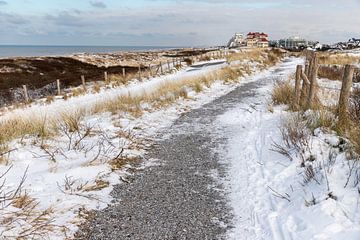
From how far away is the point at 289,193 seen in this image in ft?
15.5

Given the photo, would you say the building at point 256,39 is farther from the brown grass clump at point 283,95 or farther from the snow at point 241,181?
the snow at point 241,181

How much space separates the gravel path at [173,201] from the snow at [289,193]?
0.26m

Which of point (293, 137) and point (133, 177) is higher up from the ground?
point (293, 137)

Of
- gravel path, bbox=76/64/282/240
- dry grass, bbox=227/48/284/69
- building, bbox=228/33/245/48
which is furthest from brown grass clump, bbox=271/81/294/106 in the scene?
building, bbox=228/33/245/48

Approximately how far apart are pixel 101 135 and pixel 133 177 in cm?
230

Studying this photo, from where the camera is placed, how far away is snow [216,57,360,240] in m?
3.78

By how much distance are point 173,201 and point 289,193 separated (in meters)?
1.62

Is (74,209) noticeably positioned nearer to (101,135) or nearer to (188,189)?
(188,189)

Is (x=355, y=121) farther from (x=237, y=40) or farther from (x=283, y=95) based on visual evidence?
(x=237, y=40)

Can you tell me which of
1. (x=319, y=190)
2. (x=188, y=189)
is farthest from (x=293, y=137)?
(x=188, y=189)

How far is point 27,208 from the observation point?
411 cm

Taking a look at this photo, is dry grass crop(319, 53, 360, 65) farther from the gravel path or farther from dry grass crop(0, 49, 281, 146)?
the gravel path

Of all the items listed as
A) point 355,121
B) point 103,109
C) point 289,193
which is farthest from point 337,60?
point 289,193

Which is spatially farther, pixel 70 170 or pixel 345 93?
pixel 345 93
